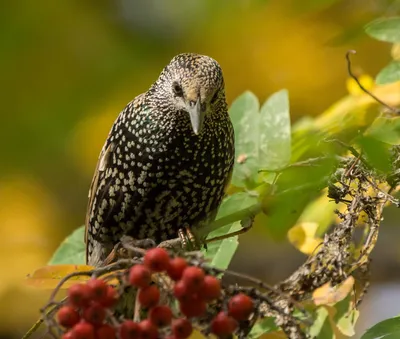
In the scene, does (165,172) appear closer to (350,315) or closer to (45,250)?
(350,315)

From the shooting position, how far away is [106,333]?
1678 mm

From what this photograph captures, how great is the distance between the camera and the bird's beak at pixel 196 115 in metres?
2.63

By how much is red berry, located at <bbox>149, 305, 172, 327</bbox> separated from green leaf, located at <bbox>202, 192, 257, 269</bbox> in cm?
82

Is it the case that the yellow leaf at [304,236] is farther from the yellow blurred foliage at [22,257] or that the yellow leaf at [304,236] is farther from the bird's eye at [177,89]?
the yellow blurred foliage at [22,257]

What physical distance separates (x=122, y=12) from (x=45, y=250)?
3.47 m

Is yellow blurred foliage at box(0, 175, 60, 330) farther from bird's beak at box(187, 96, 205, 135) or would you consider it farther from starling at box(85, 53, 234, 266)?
bird's beak at box(187, 96, 205, 135)

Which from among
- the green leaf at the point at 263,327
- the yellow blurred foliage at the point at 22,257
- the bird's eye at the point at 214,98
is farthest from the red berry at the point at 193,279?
the yellow blurred foliage at the point at 22,257

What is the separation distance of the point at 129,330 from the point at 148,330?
37 mm

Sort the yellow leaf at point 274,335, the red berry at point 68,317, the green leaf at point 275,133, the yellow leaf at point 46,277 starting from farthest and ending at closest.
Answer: the green leaf at point 275,133
the yellow leaf at point 274,335
the yellow leaf at point 46,277
the red berry at point 68,317

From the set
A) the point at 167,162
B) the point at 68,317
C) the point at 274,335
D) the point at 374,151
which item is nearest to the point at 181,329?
the point at 68,317

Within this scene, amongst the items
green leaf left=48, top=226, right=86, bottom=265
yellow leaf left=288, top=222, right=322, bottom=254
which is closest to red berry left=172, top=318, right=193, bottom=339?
yellow leaf left=288, top=222, right=322, bottom=254

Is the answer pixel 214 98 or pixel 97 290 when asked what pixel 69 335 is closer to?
pixel 97 290

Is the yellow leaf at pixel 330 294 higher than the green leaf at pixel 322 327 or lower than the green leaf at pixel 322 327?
higher

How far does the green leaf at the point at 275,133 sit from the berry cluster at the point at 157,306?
37.1 inches
